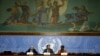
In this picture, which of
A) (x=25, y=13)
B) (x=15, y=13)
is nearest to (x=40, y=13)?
(x=25, y=13)

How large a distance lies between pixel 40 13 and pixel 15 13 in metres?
1.54

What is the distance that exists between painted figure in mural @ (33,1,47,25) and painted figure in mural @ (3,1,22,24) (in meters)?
1.00

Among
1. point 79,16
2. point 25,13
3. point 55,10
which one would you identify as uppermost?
point 55,10

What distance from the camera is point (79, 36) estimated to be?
1352cm

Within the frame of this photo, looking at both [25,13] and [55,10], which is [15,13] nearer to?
[25,13]

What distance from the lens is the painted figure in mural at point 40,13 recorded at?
13906 millimetres

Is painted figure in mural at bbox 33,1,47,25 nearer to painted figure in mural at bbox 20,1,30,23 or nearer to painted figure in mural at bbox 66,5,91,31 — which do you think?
painted figure in mural at bbox 20,1,30,23

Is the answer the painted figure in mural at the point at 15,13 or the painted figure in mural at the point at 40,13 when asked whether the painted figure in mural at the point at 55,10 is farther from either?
the painted figure in mural at the point at 15,13

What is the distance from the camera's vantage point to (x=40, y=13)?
1398 centimetres

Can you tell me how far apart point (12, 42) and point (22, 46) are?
0.67m

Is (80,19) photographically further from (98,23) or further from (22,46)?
(22,46)

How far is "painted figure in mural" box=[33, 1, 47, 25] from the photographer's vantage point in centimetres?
1391

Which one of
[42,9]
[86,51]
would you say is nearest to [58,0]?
[42,9]

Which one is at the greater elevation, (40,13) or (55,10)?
(55,10)
